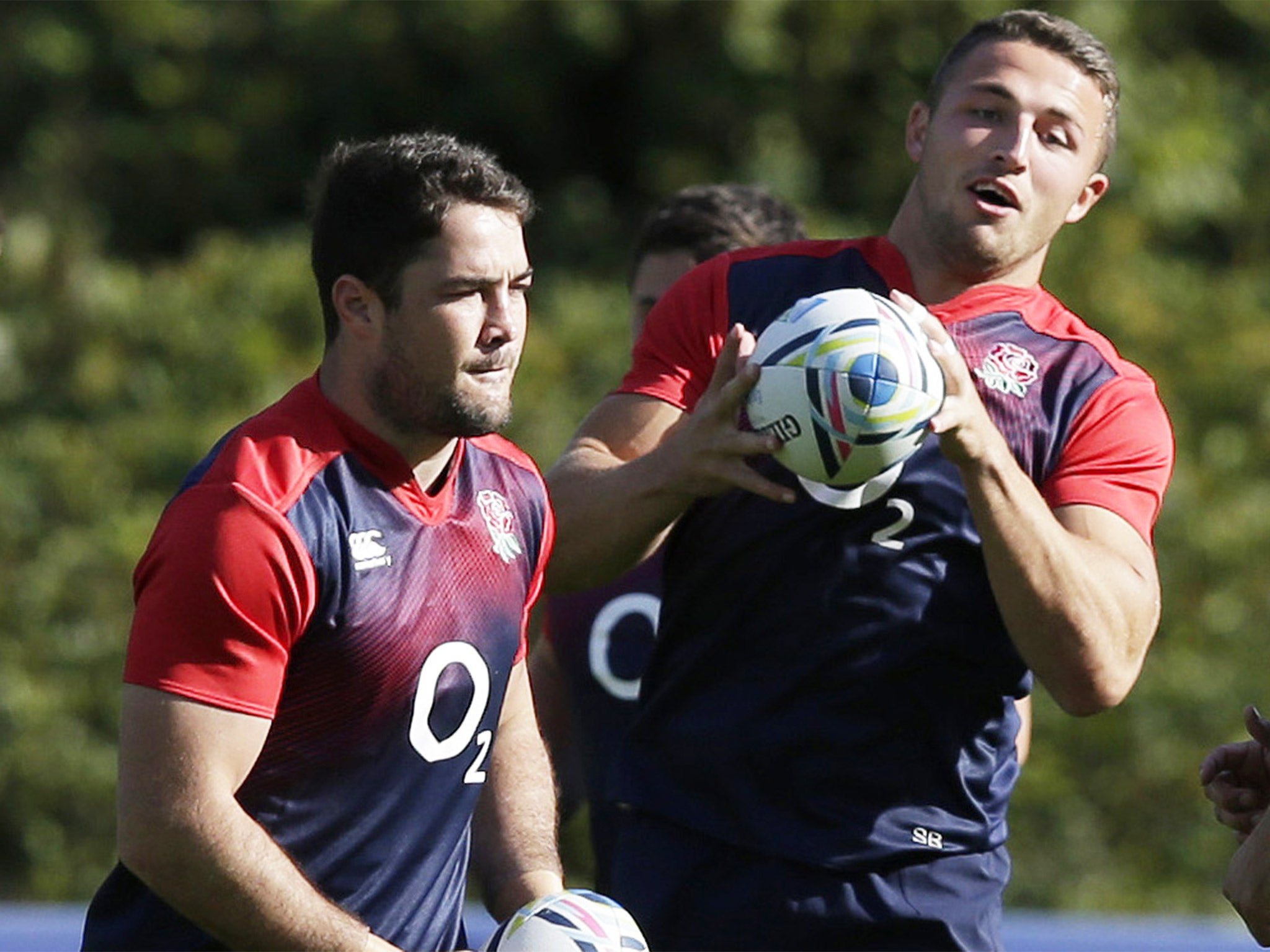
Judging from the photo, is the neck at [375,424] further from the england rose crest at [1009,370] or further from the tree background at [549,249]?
the tree background at [549,249]

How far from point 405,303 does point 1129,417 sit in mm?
1471

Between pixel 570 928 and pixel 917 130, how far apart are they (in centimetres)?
196

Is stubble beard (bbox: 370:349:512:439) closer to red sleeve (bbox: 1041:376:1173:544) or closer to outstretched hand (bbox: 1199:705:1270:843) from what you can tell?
red sleeve (bbox: 1041:376:1173:544)

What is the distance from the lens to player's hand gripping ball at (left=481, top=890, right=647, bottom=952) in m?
3.20

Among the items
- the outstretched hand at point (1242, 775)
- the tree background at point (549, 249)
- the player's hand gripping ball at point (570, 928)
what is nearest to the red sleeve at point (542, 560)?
the player's hand gripping ball at point (570, 928)

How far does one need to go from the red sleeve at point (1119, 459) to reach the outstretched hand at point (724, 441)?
23.6 inches

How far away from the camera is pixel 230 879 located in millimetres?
3074

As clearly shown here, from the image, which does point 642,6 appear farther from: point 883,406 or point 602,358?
point 883,406

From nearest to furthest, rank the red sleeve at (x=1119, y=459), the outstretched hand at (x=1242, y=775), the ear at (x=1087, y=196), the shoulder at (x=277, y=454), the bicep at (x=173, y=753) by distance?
the bicep at (x=173, y=753) → the shoulder at (x=277, y=454) → the red sleeve at (x=1119, y=459) → the outstretched hand at (x=1242, y=775) → the ear at (x=1087, y=196)

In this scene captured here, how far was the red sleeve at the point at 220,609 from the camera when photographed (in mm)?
3078

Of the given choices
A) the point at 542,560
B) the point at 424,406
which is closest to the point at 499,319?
the point at 424,406

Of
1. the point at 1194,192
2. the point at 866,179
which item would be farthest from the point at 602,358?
the point at 1194,192

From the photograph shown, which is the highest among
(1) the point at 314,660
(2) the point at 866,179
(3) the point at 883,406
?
(2) the point at 866,179

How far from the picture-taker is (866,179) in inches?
402
